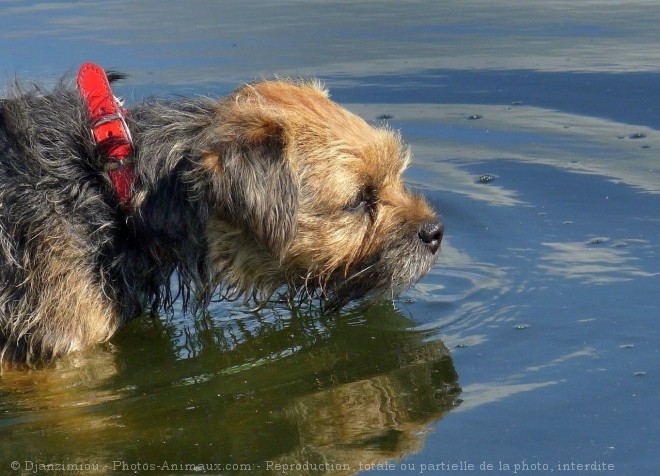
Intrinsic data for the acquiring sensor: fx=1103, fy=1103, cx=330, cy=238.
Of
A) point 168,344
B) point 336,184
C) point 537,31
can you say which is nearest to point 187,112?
point 336,184

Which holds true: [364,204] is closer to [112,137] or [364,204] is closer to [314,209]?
[314,209]

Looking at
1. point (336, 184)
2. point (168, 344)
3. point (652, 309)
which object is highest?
point (336, 184)

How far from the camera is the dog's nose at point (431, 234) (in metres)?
4.96

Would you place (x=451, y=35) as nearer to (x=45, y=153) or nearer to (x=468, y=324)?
(x=468, y=324)

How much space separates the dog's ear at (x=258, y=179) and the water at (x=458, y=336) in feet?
2.29

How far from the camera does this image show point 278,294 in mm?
5348

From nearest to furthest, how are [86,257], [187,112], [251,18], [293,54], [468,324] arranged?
[86,257], [187,112], [468,324], [293,54], [251,18]

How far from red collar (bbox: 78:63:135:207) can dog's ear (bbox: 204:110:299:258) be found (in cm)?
37

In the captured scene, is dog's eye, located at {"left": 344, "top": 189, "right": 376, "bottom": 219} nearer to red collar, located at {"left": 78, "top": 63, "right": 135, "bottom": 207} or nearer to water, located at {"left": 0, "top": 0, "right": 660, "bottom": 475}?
water, located at {"left": 0, "top": 0, "right": 660, "bottom": 475}

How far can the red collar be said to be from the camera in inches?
182

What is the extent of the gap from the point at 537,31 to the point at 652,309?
5.16 meters

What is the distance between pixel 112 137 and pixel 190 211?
1.49 ft

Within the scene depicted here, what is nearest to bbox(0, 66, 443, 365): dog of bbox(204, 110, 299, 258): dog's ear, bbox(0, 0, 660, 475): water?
bbox(204, 110, 299, 258): dog's ear

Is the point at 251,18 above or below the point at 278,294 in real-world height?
above
